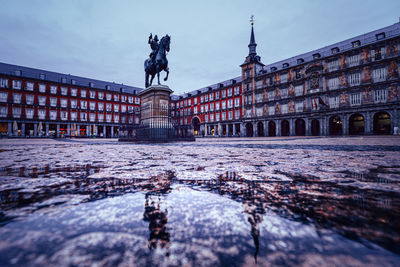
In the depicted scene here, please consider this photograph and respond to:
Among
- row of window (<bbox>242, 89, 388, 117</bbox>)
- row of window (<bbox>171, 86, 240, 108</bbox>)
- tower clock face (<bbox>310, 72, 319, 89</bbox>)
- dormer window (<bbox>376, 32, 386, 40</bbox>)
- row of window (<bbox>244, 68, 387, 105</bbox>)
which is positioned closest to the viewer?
row of window (<bbox>242, 89, 388, 117</bbox>)

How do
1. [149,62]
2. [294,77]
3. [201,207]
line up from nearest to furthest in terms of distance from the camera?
[201,207], [149,62], [294,77]

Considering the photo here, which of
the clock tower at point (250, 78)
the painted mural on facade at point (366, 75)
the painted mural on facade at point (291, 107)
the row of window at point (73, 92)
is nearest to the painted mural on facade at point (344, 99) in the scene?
the painted mural on facade at point (366, 75)

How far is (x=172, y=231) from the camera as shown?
39 cm

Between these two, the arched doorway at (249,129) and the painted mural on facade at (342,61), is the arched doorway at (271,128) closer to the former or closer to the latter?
the arched doorway at (249,129)

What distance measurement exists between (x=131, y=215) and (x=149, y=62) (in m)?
8.86

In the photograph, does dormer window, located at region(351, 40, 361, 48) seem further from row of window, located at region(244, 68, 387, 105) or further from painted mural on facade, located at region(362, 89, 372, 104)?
painted mural on facade, located at region(362, 89, 372, 104)

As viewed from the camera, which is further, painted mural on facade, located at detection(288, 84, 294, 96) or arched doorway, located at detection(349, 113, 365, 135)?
painted mural on facade, located at detection(288, 84, 294, 96)

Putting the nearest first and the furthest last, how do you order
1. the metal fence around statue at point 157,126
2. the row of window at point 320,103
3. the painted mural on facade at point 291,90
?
the metal fence around statue at point 157,126
the row of window at point 320,103
the painted mural on facade at point 291,90

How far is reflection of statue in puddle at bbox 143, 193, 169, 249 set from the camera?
35 cm

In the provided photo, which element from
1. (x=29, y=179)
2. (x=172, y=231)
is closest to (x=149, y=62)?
(x=29, y=179)

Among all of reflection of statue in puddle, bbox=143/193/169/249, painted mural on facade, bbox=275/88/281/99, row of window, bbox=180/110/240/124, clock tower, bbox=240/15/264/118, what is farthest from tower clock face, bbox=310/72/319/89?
reflection of statue in puddle, bbox=143/193/169/249

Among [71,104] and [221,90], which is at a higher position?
[221,90]

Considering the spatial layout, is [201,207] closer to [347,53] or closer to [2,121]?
[347,53]

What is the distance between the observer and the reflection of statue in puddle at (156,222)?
350 mm
